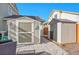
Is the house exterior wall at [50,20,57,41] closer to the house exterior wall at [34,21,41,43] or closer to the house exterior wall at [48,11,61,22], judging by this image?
the house exterior wall at [48,11,61,22]

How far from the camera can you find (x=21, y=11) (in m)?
3.67

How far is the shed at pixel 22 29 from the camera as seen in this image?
361 cm

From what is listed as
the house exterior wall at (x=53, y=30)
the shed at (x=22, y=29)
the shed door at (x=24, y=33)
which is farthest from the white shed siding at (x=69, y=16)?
the shed door at (x=24, y=33)

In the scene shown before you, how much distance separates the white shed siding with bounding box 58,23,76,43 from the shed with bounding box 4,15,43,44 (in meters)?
0.59

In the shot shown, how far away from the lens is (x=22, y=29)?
12.1 ft

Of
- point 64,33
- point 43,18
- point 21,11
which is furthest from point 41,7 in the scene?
point 64,33

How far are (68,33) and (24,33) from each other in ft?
3.52

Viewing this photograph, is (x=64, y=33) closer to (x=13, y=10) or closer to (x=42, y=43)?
(x=42, y=43)

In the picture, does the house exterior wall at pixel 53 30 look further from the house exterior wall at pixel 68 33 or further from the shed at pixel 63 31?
the house exterior wall at pixel 68 33

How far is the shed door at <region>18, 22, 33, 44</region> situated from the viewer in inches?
144

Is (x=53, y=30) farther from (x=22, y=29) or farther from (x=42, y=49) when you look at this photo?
(x=22, y=29)

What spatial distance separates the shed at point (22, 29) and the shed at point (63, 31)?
0.37 metres

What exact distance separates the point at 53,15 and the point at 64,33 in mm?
509

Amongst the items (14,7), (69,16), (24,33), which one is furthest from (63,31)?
(14,7)
